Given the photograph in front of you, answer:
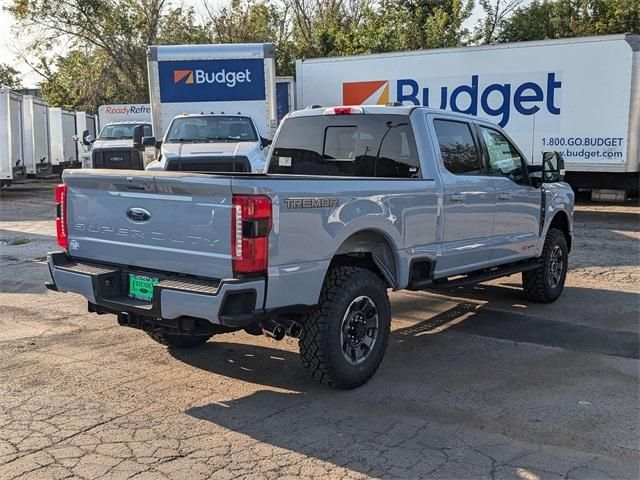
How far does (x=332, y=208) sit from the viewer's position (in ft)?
15.4

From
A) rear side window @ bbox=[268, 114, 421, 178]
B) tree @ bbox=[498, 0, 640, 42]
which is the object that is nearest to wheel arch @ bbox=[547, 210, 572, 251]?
rear side window @ bbox=[268, 114, 421, 178]

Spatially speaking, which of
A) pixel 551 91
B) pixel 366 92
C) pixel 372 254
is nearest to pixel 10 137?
pixel 366 92

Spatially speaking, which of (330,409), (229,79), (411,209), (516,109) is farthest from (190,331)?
(516,109)

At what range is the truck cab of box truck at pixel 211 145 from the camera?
1183 cm

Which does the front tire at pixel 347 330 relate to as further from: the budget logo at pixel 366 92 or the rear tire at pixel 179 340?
the budget logo at pixel 366 92

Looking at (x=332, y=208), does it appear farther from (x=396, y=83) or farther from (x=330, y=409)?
(x=396, y=83)

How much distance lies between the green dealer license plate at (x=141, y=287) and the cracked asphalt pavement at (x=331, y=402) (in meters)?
0.72

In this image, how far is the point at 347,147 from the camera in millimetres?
6242

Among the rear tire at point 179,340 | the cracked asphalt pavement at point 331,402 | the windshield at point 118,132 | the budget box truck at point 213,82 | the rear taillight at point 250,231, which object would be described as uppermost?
the budget box truck at point 213,82

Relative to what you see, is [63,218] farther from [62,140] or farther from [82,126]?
[82,126]

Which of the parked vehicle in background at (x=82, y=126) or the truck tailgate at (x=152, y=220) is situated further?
the parked vehicle in background at (x=82, y=126)

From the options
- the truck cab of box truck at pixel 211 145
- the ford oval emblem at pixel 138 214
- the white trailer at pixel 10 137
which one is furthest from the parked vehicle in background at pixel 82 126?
the ford oval emblem at pixel 138 214

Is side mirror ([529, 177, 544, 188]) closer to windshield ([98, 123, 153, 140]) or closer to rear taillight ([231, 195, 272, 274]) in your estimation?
rear taillight ([231, 195, 272, 274])

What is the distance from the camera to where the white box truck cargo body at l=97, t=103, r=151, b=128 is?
29328mm
